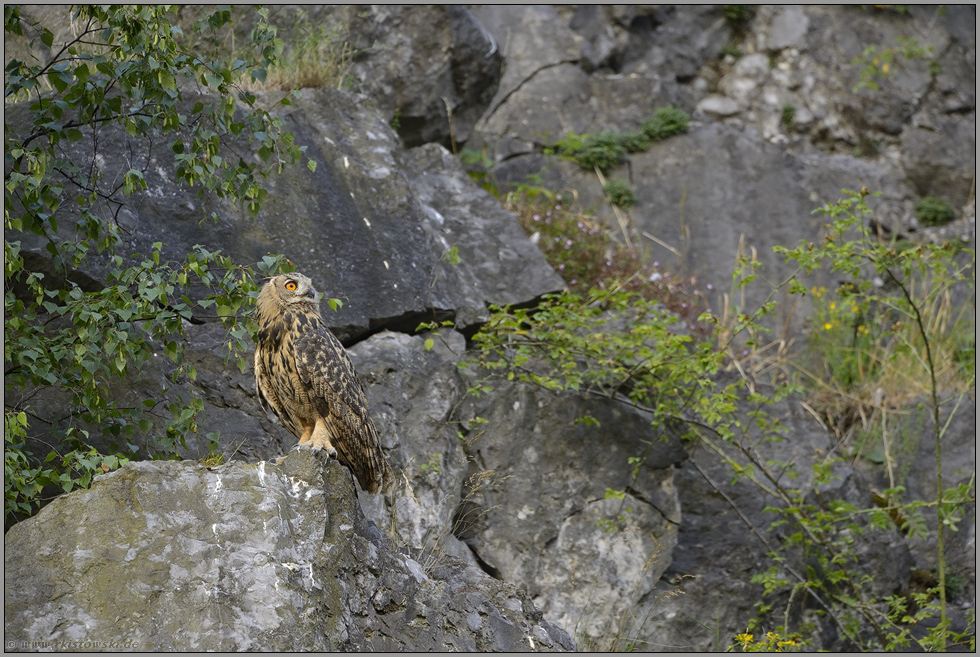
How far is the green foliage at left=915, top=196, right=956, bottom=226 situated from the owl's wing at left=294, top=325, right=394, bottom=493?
8309mm

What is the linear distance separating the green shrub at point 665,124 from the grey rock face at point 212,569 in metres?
7.20

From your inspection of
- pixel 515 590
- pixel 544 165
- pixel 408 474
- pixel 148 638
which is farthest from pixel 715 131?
pixel 148 638

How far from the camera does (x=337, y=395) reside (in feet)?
13.3

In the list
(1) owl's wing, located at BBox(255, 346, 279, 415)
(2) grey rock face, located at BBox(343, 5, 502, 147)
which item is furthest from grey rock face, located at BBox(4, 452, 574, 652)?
(2) grey rock face, located at BBox(343, 5, 502, 147)

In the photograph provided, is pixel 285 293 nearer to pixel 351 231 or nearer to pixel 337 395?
pixel 337 395

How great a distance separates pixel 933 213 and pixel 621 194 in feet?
12.0

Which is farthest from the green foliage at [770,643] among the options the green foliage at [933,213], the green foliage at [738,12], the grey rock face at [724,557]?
the green foliage at [738,12]

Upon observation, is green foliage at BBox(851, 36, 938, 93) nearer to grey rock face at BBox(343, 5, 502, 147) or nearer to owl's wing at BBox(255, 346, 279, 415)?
grey rock face at BBox(343, 5, 502, 147)

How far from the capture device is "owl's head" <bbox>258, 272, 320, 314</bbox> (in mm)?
4188

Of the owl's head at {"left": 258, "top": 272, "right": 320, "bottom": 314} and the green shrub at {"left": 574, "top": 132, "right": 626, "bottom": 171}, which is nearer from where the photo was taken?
the owl's head at {"left": 258, "top": 272, "right": 320, "bottom": 314}

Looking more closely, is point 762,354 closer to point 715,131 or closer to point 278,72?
point 715,131

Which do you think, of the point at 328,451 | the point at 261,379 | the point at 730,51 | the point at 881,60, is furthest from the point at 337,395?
the point at 881,60

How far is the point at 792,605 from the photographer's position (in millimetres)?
6520

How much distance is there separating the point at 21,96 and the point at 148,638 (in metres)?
3.52
